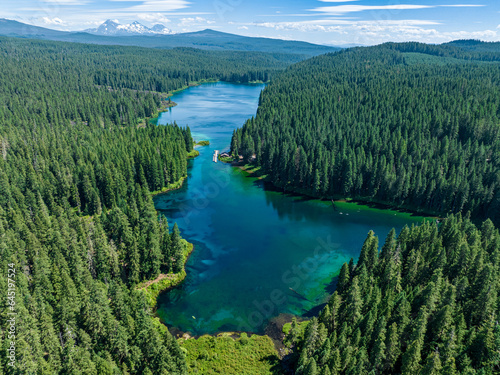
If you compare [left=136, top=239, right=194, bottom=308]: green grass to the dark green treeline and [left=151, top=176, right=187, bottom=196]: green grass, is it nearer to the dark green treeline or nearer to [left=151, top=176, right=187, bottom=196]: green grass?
the dark green treeline

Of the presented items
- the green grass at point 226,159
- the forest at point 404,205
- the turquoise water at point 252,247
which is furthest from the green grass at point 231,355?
the green grass at point 226,159

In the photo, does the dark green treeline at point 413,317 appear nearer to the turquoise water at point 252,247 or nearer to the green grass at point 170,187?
the turquoise water at point 252,247

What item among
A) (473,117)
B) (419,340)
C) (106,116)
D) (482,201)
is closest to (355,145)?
(482,201)

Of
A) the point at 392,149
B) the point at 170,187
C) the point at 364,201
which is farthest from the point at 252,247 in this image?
the point at 392,149

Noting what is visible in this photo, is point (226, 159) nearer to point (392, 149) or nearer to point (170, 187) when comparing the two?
point (170, 187)

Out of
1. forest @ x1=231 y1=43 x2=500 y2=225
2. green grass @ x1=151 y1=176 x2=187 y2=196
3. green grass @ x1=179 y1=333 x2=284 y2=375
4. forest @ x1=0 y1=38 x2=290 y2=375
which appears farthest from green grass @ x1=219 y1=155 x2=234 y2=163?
green grass @ x1=179 y1=333 x2=284 y2=375

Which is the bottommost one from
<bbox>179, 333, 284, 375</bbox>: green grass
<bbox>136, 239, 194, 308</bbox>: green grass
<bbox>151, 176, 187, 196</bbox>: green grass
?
<bbox>179, 333, 284, 375</bbox>: green grass

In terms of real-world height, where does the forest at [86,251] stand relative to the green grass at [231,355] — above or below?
above
